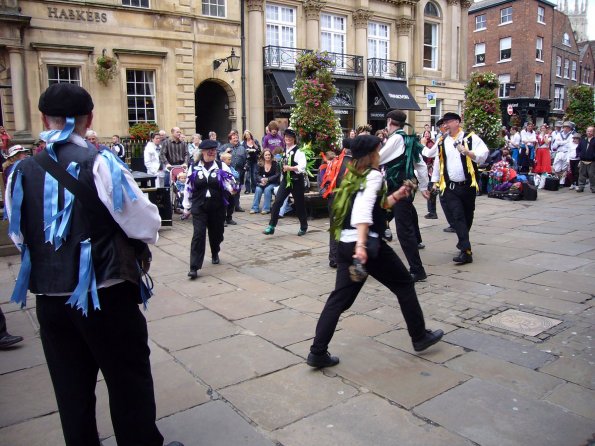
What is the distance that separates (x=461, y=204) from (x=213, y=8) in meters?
16.8

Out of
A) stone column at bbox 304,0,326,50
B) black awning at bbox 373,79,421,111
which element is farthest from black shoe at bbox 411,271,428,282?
black awning at bbox 373,79,421,111

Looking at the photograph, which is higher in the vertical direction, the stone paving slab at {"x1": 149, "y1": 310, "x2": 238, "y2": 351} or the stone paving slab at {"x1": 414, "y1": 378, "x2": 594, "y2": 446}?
the stone paving slab at {"x1": 414, "y1": 378, "x2": 594, "y2": 446}

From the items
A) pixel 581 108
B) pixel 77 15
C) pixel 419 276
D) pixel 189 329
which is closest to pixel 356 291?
pixel 189 329

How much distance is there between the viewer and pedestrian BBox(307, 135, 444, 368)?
378 cm

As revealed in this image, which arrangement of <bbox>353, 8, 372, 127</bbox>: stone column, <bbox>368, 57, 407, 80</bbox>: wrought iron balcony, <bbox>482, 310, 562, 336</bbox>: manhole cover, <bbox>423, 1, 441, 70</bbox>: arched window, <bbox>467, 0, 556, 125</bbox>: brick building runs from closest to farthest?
1. <bbox>482, 310, 562, 336</bbox>: manhole cover
2. <bbox>353, 8, 372, 127</bbox>: stone column
3. <bbox>368, 57, 407, 80</bbox>: wrought iron balcony
4. <bbox>423, 1, 441, 70</bbox>: arched window
5. <bbox>467, 0, 556, 125</bbox>: brick building

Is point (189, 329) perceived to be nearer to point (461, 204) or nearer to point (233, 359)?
point (233, 359)

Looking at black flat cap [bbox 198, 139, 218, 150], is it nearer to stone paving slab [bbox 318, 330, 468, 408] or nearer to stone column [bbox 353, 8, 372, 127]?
stone paving slab [bbox 318, 330, 468, 408]

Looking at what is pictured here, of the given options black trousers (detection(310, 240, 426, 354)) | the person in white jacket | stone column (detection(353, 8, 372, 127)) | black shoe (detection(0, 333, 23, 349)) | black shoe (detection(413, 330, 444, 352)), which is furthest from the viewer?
stone column (detection(353, 8, 372, 127))

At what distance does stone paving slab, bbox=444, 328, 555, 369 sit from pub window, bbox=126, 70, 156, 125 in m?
17.0

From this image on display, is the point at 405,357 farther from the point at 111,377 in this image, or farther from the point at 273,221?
the point at 273,221

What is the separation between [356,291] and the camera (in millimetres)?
3904

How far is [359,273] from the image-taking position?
3.63m

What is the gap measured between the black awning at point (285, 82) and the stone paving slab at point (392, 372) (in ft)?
60.2

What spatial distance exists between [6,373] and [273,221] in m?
5.83
